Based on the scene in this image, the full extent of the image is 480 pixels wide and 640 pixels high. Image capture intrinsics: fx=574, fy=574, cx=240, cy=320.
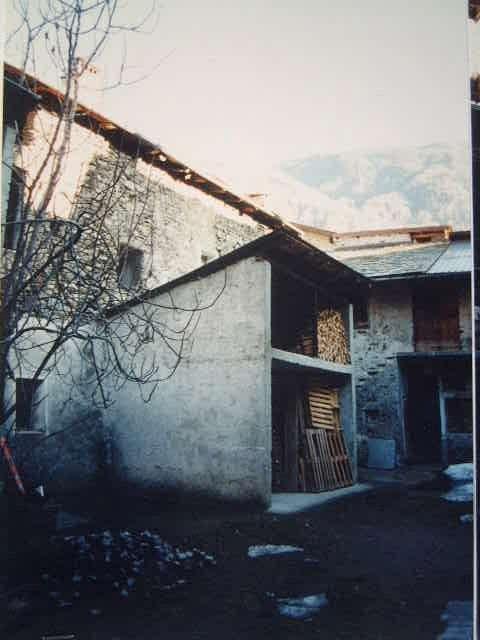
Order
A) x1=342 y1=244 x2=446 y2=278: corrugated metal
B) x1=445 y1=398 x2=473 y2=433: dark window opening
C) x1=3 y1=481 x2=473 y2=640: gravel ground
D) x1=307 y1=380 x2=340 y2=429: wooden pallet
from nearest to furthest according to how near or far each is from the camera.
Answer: x1=3 y1=481 x2=473 y2=640: gravel ground → x1=307 y1=380 x2=340 y2=429: wooden pallet → x1=445 y1=398 x2=473 y2=433: dark window opening → x1=342 y1=244 x2=446 y2=278: corrugated metal

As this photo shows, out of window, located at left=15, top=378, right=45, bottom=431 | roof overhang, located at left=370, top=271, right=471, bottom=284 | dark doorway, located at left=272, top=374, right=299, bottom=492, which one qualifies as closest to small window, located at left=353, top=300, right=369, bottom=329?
roof overhang, located at left=370, top=271, right=471, bottom=284

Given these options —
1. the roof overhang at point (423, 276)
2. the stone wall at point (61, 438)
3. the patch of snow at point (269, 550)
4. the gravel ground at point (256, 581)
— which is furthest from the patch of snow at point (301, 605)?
the roof overhang at point (423, 276)

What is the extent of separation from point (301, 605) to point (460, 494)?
583 cm

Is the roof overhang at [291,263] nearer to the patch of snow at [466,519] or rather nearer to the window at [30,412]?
the window at [30,412]

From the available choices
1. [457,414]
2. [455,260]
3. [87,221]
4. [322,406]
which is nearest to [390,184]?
[87,221]

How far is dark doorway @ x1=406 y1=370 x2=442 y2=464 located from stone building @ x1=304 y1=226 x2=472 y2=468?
23mm

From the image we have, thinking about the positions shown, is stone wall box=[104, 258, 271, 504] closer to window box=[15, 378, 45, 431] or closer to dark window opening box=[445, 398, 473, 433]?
window box=[15, 378, 45, 431]

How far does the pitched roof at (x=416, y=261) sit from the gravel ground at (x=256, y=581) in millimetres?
7230

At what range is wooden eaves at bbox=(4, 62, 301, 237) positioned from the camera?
7875 mm

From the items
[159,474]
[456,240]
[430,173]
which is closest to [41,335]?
[159,474]

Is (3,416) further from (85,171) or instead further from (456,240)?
(456,240)

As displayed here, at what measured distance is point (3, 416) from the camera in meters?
3.49

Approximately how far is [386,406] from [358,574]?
32.0ft

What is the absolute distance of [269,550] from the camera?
5641 mm
